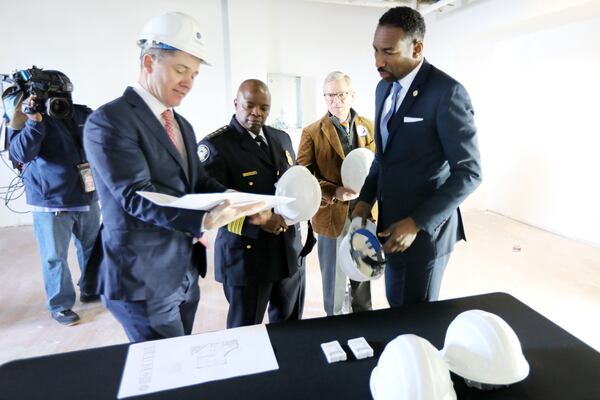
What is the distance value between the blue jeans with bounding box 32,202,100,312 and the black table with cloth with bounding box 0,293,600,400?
1806 millimetres

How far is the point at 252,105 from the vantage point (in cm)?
162

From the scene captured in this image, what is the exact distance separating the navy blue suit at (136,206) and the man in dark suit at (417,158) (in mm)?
690

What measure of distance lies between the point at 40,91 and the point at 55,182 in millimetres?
572

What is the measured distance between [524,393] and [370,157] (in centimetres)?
131

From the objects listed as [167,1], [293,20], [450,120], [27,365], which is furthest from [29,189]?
[293,20]

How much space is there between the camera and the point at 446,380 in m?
0.71

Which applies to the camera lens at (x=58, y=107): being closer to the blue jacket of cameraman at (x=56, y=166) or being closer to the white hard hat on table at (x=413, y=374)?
the blue jacket of cameraman at (x=56, y=166)

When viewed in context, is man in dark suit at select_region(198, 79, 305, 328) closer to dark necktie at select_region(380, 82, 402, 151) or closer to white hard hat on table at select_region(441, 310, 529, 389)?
dark necktie at select_region(380, 82, 402, 151)

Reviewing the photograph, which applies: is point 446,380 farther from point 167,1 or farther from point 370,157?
point 167,1

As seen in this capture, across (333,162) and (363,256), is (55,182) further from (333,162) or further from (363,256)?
(363,256)

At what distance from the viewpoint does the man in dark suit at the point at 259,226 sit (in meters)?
1.58

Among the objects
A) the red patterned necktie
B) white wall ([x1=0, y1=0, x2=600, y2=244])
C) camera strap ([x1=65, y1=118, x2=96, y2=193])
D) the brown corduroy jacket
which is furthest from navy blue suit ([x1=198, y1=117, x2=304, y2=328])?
white wall ([x1=0, y1=0, x2=600, y2=244])

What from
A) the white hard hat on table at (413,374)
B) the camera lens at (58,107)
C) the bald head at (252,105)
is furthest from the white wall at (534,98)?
the camera lens at (58,107)

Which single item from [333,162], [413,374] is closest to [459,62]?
[333,162]
